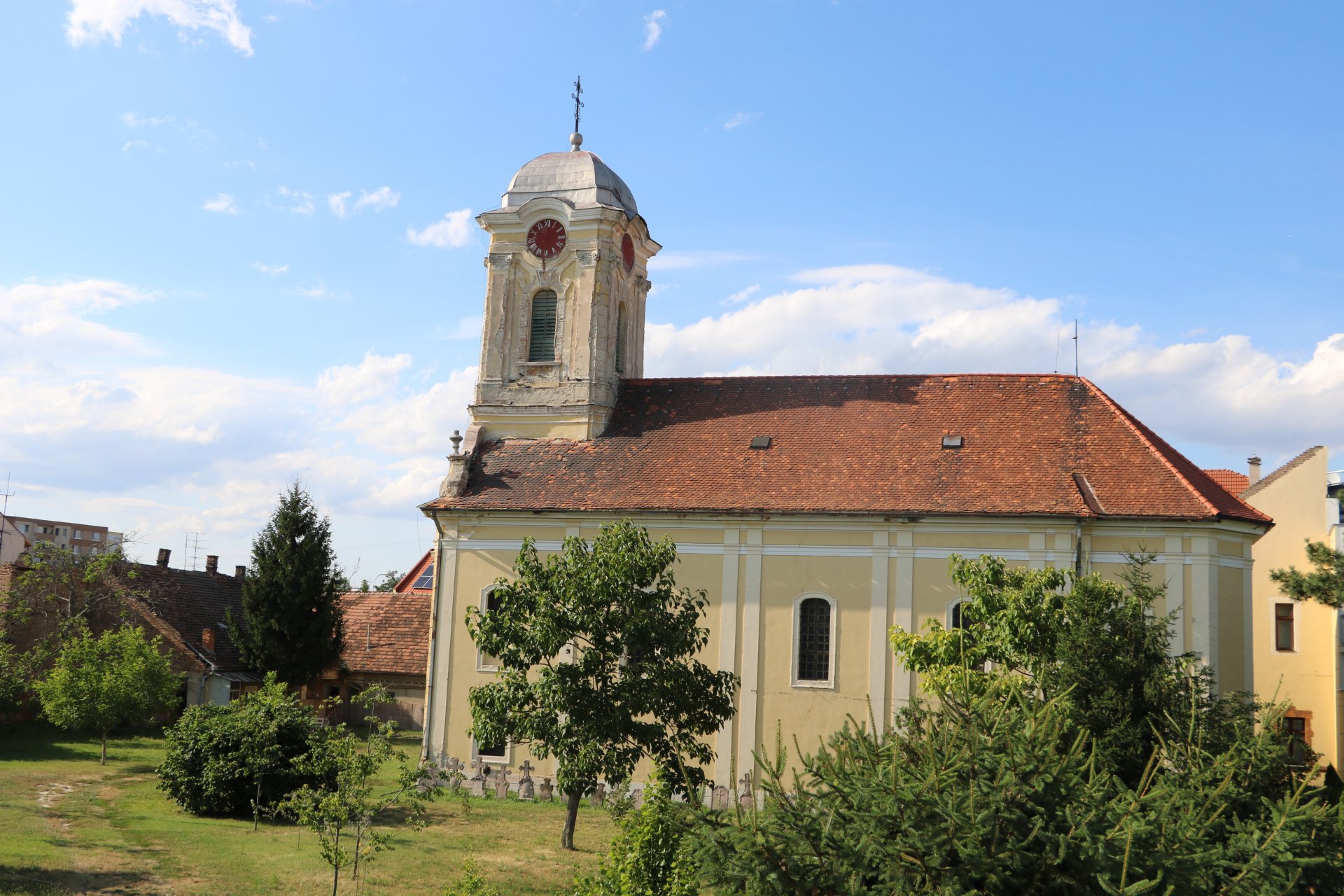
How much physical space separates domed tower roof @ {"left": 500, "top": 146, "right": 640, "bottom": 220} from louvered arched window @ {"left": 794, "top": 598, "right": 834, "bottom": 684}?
12401mm

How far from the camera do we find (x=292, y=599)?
117 ft

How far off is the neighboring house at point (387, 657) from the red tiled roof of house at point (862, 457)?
1244 centimetres

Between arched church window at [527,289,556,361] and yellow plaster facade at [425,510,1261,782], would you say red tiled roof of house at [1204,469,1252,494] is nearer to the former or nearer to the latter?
yellow plaster facade at [425,510,1261,782]

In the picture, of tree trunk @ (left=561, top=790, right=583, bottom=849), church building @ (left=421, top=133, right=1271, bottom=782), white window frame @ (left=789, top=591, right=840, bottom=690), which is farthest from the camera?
white window frame @ (left=789, top=591, right=840, bottom=690)

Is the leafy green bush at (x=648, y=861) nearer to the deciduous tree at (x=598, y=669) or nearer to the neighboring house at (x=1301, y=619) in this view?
the deciduous tree at (x=598, y=669)

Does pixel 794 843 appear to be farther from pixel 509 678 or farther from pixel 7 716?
pixel 7 716

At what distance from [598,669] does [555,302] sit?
13.6 m

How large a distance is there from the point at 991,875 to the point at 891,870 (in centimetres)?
73

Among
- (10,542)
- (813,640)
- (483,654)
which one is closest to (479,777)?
(483,654)

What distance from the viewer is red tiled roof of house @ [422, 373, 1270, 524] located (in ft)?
81.3

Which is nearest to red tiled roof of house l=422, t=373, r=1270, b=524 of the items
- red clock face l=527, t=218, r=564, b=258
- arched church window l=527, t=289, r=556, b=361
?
arched church window l=527, t=289, r=556, b=361

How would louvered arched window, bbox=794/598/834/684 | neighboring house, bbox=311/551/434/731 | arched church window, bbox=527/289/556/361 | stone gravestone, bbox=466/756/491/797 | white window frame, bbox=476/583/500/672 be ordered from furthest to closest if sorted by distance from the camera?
neighboring house, bbox=311/551/434/731
arched church window, bbox=527/289/556/361
white window frame, bbox=476/583/500/672
stone gravestone, bbox=466/756/491/797
louvered arched window, bbox=794/598/834/684

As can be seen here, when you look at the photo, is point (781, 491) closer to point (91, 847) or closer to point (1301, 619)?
point (91, 847)

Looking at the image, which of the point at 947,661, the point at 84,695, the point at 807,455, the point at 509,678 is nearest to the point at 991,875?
the point at 947,661
